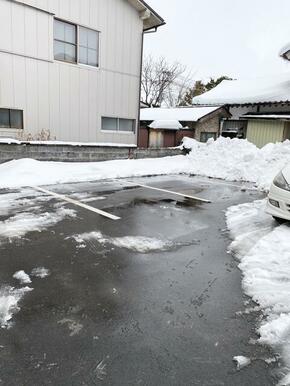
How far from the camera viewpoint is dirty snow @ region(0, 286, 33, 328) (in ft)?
8.70

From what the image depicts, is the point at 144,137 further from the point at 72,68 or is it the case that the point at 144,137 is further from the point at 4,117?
the point at 4,117

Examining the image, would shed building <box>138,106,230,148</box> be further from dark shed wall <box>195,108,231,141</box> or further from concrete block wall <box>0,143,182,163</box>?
concrete block wall <box>0,143,182,163</box>

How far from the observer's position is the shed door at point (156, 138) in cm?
1672

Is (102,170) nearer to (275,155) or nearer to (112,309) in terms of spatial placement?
(275,155)

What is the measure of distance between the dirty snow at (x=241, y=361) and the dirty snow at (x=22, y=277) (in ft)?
6.83

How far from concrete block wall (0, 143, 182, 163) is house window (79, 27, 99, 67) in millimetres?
3524

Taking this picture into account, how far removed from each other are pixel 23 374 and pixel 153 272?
1797 millimetres

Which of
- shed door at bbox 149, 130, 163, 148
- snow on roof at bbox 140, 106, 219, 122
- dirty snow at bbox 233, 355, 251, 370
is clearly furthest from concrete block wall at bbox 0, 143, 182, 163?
dirty snow at bbox 233, 355, 251, 370

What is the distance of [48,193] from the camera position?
7676mm

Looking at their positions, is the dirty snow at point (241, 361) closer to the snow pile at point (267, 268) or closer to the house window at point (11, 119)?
the snow pile at point (267, 268)

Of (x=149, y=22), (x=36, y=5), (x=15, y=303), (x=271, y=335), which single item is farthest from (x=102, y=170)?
(x=271, y=335)

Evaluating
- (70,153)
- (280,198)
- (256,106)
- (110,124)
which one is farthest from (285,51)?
(280,198)

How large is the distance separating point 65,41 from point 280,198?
33.7 ft

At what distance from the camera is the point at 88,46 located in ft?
41.7
